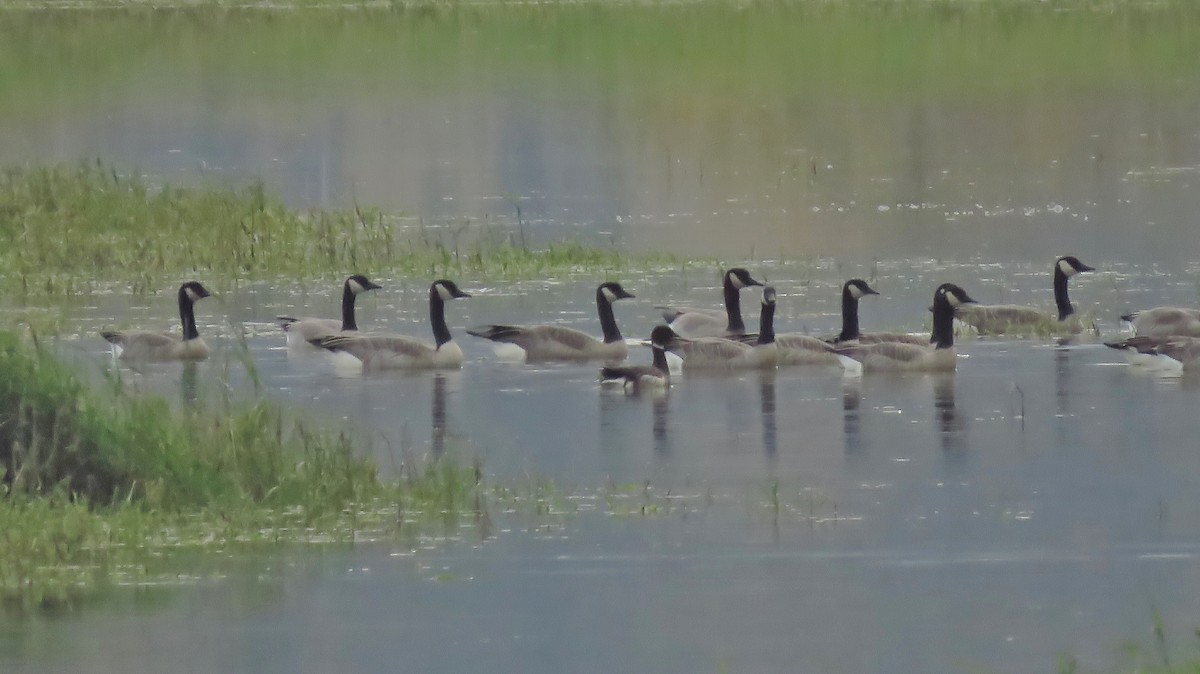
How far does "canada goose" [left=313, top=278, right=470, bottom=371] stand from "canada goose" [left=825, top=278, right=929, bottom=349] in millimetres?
2716

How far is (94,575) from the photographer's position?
12.3 m

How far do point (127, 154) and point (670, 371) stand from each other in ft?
81.8

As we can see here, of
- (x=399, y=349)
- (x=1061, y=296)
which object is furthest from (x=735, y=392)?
(x=1061, y=296)

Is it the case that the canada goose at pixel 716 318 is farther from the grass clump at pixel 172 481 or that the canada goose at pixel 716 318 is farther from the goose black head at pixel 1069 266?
the grass clump at pixel 172 481

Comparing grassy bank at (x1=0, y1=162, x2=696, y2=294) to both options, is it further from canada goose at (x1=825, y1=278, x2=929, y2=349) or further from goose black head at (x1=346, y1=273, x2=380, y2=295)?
canada goose at (x1=825, y1=278, x2=929, y2=349)

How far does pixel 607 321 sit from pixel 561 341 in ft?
2.05

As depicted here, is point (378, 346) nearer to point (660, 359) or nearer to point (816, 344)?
point (660, 359)

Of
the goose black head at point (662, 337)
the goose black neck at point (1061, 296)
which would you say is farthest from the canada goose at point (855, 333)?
the goose black neck at point (1061, 296)

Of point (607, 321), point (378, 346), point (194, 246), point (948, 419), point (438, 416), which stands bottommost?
point (948, 419)

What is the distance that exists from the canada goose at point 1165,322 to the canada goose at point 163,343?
768 cm

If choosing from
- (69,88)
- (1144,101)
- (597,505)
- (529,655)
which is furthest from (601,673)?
(69,88)

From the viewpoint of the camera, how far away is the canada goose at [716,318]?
72.2 feet

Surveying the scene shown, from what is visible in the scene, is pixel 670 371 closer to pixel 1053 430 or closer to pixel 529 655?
pixel 1053 430

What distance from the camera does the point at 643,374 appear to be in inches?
756
